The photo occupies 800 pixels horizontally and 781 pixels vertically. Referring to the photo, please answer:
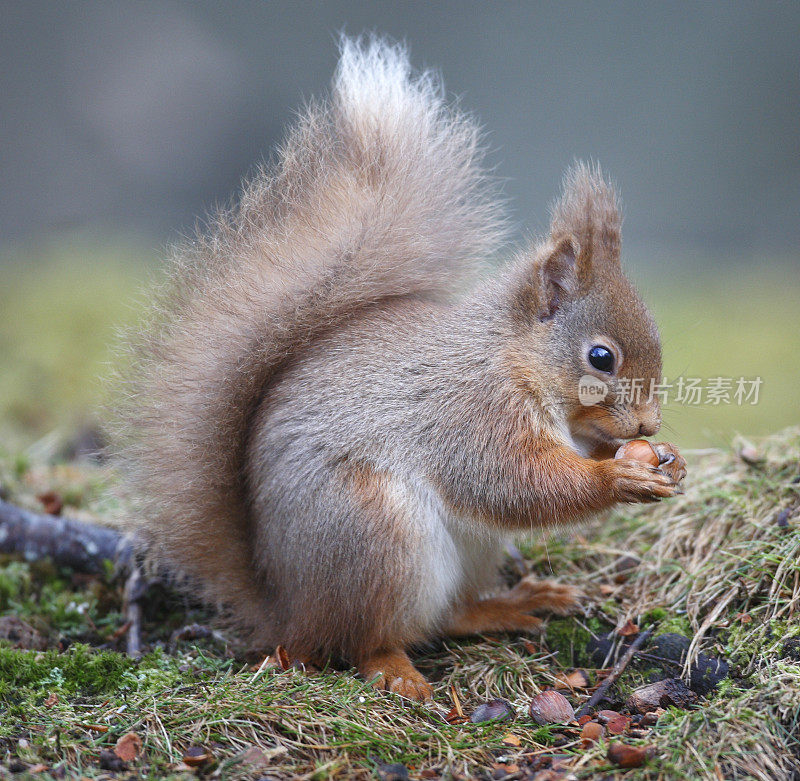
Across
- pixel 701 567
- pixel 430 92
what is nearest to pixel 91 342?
pixel 430 92

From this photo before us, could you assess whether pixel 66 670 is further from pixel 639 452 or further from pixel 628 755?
pixel 639 452

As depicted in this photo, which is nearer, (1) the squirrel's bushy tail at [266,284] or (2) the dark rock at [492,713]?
(2) the dark rock at [492,713]

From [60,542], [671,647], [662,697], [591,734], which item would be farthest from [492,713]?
[60,542]

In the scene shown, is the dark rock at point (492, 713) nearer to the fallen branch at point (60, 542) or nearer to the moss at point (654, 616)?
the moss at point (654, 616)

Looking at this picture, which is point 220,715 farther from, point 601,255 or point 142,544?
point 601,255

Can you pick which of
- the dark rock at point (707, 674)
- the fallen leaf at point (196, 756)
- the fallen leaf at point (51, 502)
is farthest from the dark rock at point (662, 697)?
the fallen leaf at point (51, 502)

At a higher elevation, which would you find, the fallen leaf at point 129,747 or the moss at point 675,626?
the moss at point 675,626
